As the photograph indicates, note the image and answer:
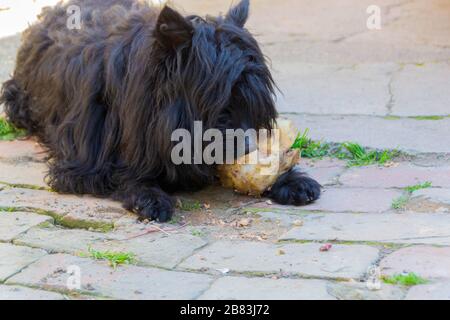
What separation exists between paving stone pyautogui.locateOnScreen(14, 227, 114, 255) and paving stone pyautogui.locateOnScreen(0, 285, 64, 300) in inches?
17.7

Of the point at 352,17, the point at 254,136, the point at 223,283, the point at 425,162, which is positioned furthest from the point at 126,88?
the point at 352,17

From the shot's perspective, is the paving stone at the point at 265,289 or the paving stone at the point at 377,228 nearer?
the paving stone at the point at 265,289

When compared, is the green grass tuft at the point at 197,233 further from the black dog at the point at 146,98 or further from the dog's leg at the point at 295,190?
the dog's leg at the point at 295,190

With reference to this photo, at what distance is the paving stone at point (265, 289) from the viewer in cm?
330

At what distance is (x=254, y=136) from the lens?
14.5ft

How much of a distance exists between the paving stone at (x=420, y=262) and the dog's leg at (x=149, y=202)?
1.22 m

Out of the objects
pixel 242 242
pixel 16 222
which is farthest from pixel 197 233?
pixel 16 222

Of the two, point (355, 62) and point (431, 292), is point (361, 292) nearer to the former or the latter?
point (431, 292)

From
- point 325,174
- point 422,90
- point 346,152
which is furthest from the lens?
point 422,90

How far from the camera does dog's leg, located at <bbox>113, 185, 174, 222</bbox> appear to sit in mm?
4328

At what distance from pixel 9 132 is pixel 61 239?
2.15m

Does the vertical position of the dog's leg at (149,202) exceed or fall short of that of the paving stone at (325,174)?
it exceeds it

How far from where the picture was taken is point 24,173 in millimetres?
5180

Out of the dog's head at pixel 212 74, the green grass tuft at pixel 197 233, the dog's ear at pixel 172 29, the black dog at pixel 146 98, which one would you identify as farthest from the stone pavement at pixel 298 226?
the dog's ear at pixel 172 29
